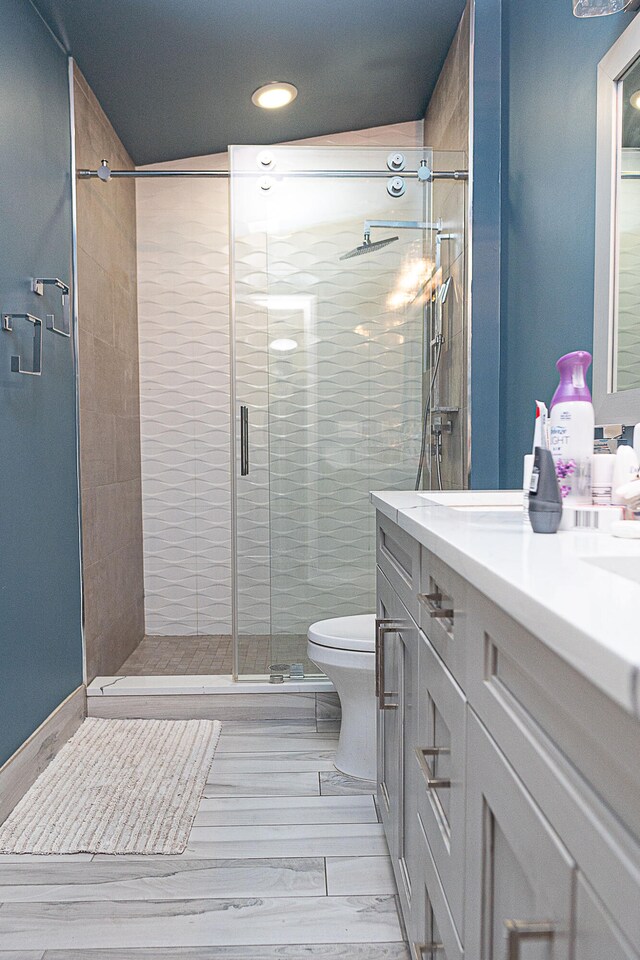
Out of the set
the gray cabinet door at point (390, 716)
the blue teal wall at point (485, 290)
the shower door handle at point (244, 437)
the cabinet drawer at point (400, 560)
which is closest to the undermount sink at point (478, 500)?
the cabinet drawer at point (400, 560)

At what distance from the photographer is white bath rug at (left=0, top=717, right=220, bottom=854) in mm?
1938

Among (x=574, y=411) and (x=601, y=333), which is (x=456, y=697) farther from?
(x=601, y=333)

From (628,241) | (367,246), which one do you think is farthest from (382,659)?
(367,246)

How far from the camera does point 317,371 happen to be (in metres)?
2.84

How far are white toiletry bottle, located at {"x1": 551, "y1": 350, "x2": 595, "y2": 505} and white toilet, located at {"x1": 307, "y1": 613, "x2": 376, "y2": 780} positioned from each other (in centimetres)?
112

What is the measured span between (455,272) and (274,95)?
117 cm

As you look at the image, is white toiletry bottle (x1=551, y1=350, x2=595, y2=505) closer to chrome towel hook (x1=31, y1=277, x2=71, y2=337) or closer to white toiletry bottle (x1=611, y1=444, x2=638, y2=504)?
white toiletry bottle (x1=611, y1=444, x2=638, y2=504)

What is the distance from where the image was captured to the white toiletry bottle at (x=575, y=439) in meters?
1.25

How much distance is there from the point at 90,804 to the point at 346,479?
1411mm

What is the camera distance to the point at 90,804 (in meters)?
2.14

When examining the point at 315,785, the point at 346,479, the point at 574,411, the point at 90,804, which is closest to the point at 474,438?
the point at 346,479

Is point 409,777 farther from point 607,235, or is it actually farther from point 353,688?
point 607,235

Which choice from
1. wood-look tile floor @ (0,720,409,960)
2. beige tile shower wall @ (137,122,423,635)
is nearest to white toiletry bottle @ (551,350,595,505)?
wood-look tile floor @ (0,720,409,960)

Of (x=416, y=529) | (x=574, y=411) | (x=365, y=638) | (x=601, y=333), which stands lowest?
(x=365, y=638)
